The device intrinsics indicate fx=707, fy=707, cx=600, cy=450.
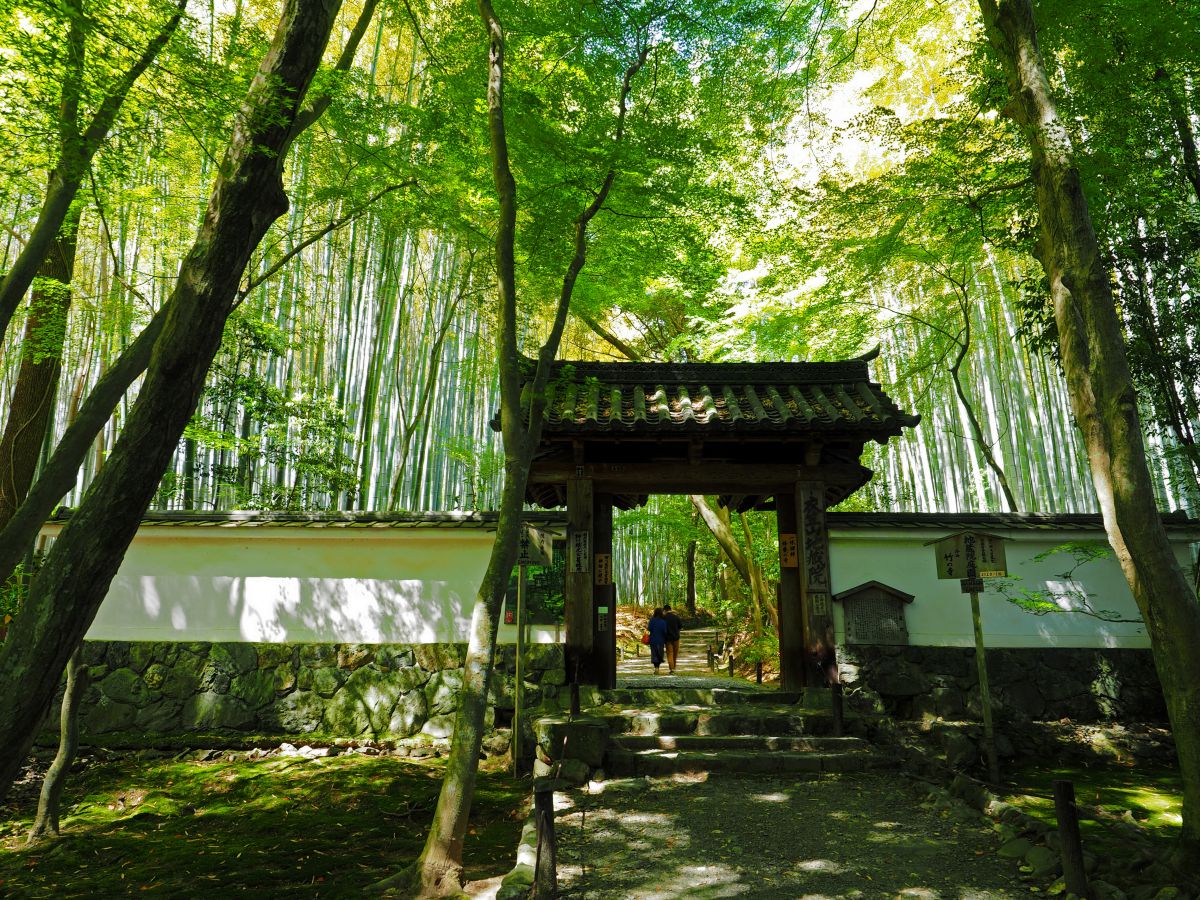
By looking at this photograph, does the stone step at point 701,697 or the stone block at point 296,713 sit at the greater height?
the stone step at point 701,697

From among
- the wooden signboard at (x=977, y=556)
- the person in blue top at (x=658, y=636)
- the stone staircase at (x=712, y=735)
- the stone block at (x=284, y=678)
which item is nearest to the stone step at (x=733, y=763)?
the stone staircase at (x=712, y=735)

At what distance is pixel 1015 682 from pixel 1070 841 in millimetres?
4431

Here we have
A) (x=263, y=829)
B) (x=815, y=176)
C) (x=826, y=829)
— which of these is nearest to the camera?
(x=826, y=829)

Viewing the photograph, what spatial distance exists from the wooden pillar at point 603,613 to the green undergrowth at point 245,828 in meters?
1.39

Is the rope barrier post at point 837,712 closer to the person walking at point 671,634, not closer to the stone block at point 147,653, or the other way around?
the person walking at point 671,634

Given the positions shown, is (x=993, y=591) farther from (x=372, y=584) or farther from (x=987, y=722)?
(x=372, y=584)

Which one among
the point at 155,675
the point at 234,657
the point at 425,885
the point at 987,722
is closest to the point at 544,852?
the point at 425,885

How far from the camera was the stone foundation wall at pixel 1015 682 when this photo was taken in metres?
7.11

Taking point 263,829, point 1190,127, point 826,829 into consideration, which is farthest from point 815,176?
point 263,829

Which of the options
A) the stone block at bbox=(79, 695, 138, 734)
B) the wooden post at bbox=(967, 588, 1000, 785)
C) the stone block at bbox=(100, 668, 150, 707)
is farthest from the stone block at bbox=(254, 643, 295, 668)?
the wooden post at bbox=(967, 588, 1000, 785)

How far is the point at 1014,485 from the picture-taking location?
12609 mm

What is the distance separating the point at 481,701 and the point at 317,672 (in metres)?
4.17

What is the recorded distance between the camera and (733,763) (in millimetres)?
5602

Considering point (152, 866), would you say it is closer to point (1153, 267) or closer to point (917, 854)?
point (917, 854)
